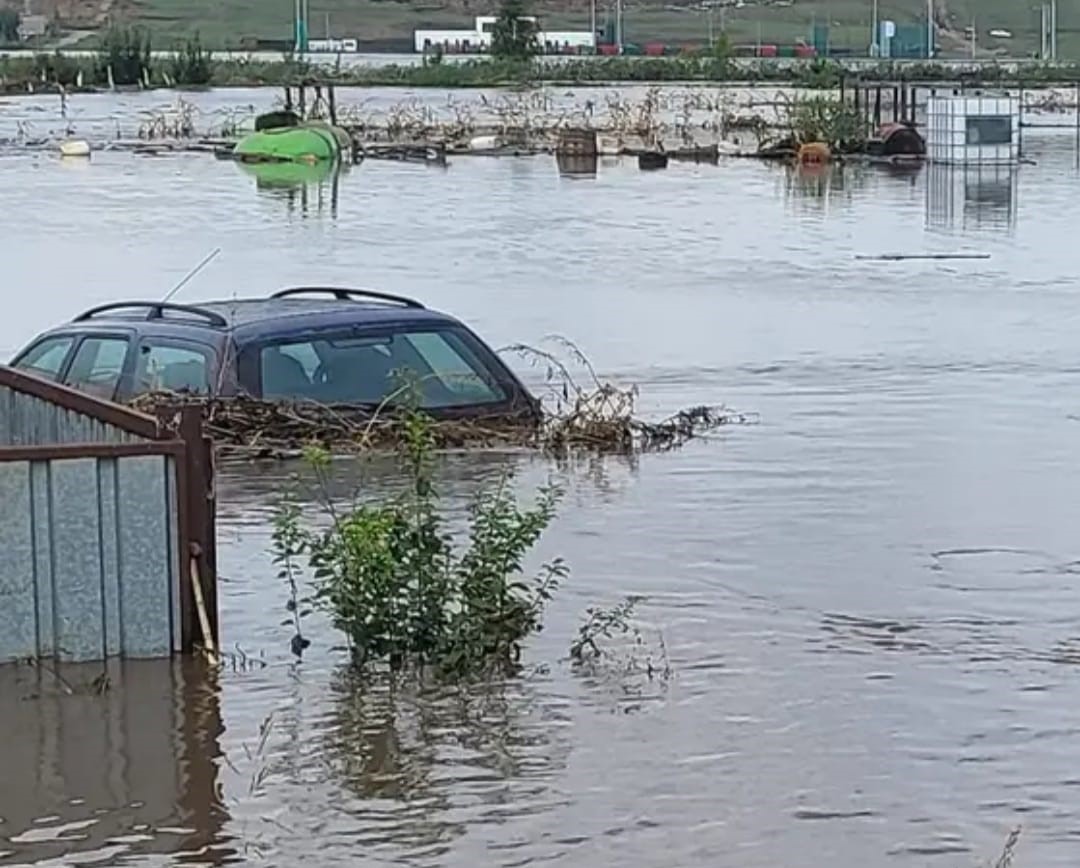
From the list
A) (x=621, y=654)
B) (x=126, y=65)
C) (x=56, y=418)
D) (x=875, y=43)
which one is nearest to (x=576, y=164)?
(x=56, y=418)

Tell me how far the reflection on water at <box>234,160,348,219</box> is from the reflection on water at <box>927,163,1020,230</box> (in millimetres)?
10834

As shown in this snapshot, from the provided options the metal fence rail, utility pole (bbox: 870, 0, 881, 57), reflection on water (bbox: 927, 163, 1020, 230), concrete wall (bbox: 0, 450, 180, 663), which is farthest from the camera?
utility pole (bbox: 870, 0, 881, 57)

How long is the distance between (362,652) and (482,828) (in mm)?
2082

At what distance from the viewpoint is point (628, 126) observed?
73.9m

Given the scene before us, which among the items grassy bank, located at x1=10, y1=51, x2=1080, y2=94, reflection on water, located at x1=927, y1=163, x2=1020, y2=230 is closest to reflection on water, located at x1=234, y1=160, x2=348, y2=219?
reflection on water, located at x1=927, y1=163, x2=1020, y2=230

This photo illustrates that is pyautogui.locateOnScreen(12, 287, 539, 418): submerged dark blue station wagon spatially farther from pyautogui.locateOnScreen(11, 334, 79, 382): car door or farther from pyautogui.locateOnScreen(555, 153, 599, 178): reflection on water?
pyautogui.locateOnScreen(555, 153, 599, 178): reflection on water

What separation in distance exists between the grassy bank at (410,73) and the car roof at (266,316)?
309 ft

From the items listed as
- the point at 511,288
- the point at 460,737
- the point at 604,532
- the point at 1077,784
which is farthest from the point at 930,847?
the point at 511,288

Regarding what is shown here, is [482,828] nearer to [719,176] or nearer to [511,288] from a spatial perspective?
[511,288]

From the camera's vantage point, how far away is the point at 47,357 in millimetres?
16188

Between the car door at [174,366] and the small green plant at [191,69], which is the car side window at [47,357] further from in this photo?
the small green plant at [191,69]

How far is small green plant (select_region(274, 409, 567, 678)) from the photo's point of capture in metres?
10.2

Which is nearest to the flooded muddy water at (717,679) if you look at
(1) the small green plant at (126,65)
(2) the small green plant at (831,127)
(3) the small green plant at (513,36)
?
(2) the small green plant at (831,127)

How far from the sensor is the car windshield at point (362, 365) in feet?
51.1
